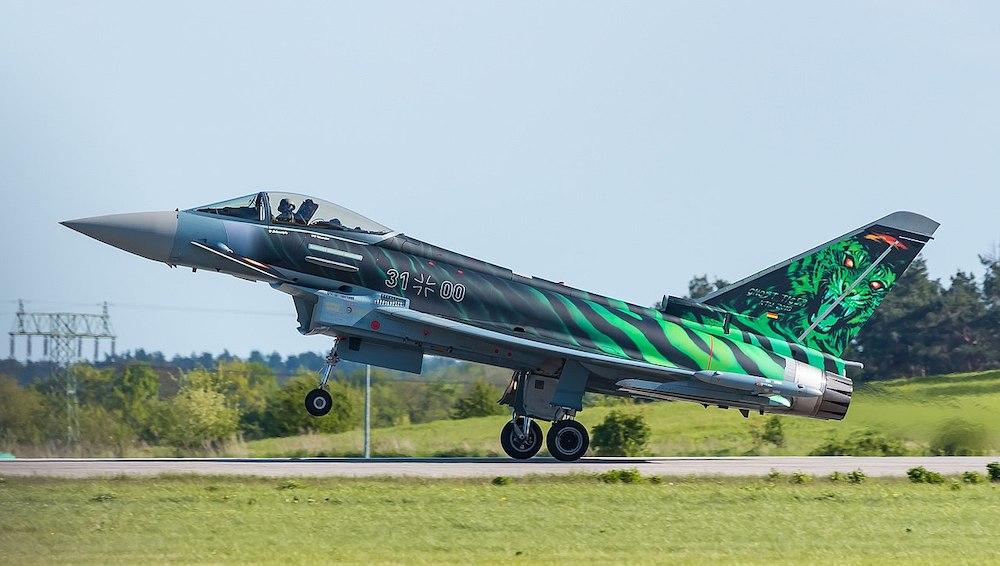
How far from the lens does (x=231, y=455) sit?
27.3 meters

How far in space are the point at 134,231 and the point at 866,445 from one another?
48.5 ft

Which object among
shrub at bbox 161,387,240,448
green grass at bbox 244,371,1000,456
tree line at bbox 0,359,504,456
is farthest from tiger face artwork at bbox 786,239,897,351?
shrub at bbox 161,387,240,448

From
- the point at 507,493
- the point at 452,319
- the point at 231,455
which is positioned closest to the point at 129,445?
the point at 231,455

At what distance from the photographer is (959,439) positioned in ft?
86.2

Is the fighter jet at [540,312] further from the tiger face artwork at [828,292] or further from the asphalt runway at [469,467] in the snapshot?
the asphalt runway at [469,467]

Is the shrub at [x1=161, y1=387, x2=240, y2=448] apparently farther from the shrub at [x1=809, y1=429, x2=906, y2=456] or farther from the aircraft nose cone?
the shrub at [x1=809, y1=429, x2=906, y2=456]

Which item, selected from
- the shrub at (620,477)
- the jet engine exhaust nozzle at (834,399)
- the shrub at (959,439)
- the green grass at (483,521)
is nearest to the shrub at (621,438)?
the jet engine exhaust nozzle at (834,399)

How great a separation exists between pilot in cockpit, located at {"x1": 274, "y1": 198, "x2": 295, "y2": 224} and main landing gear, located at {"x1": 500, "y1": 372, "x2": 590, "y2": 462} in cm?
472

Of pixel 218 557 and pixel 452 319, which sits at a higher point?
pixel 452 319

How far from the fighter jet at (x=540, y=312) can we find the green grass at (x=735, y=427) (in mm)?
2383

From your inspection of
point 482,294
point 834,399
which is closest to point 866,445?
point 834,399

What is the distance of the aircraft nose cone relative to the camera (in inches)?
843

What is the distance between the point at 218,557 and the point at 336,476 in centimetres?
664

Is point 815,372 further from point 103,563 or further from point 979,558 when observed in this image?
point 103,563
